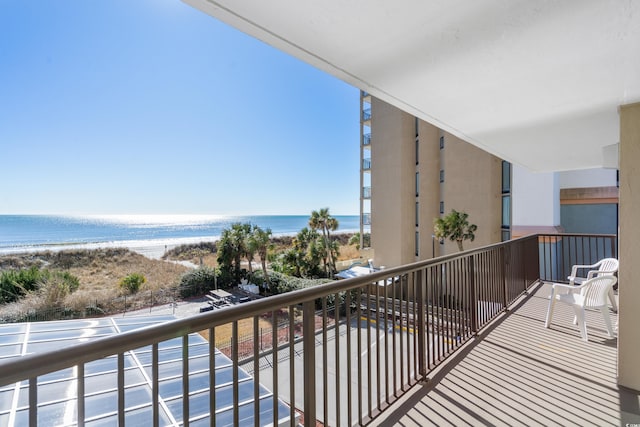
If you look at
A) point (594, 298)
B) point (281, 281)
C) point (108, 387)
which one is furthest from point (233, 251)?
point (594, 298)

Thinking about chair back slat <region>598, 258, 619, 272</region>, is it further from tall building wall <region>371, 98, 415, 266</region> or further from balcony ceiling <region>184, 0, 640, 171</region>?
tall building wall <region>371, 98, 415, 266</region>

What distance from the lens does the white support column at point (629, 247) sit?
2.02 m

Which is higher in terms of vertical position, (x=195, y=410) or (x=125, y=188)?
(x=125, y=188)

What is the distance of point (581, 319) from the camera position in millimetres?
2801

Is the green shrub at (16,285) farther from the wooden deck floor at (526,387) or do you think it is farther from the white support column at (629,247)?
the white support column at (629,247)

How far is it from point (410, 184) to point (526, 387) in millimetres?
15652

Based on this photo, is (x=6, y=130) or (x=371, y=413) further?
(x=6, y=130)

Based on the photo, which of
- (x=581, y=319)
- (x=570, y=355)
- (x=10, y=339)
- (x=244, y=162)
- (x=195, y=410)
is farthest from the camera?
A: (x=244, y=162)

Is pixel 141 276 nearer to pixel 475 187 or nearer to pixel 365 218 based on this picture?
pixel 365 218

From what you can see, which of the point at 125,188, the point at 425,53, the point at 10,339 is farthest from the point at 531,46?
the point at 125,188

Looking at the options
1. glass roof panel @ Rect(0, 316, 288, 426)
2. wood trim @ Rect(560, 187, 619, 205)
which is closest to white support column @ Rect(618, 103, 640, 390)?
glass roof panel @ Rect(0, 316, 288, 426)

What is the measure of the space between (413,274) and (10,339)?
260 inches

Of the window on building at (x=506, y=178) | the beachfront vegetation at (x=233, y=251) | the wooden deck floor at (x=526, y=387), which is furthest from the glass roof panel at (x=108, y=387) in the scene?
the window on building at (x=506, y=178)

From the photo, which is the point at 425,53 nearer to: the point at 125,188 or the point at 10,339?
the point at 10,339
